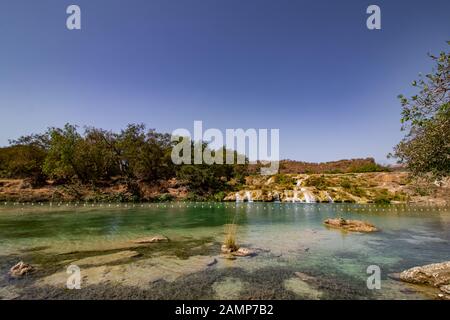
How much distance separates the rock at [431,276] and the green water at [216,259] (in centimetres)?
50

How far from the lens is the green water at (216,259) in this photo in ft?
24.4

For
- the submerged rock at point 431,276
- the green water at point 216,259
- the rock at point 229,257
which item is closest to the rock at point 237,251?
the rock at point 229,257

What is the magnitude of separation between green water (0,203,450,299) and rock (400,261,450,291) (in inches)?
19.7

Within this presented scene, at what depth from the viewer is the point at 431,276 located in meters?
8.09

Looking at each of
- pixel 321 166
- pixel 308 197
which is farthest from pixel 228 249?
pixel 321 166

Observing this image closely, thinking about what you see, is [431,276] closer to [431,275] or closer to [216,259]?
[431,275]

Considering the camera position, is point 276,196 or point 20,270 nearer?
point 20,270

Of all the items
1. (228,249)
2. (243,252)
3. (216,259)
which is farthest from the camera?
(228,249)

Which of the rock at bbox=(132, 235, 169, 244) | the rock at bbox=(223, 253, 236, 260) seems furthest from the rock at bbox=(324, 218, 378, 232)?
the rock at bbox=(132, 235, 169, 244)

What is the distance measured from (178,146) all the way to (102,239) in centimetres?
3883

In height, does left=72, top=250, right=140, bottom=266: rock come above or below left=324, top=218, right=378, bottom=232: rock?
above

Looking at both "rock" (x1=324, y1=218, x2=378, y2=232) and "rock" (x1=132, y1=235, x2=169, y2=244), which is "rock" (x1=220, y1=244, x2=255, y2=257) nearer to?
"rock" (x1=132, y1=235, x2=169, y2=244)

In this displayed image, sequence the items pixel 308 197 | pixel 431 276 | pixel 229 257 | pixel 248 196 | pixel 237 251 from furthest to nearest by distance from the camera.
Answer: pixel 248 196
pixel 308 197
pixel 237 251
pixel 229 257
pixel 431 276

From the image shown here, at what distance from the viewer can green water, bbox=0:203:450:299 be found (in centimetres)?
745
